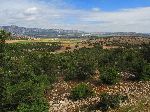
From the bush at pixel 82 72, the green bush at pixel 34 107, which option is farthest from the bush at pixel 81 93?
the green bush at pixel 34 107

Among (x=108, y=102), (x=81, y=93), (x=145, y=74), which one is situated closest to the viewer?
(x=108, y=102)

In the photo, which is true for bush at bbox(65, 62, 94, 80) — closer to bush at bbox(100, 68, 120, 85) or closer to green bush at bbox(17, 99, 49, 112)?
bush at bbox(100, 68, 120, 85)

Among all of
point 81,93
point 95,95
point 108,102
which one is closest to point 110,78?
point 95,95

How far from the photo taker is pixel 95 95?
47.6 m

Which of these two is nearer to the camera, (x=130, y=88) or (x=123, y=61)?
(x=130, y=88)

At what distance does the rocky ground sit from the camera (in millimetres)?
43469

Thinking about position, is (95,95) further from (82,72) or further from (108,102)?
(82,72)

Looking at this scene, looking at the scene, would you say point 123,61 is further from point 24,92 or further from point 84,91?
point 24,92

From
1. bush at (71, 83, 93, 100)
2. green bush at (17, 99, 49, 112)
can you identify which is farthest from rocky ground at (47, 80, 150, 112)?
green bush at (17, 99, 49, 112)

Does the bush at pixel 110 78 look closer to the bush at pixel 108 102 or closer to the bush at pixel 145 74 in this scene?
the bush at pixel 145 74

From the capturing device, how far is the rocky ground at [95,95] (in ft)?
143

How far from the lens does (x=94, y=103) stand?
44000 mm

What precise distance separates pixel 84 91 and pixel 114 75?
313 inches

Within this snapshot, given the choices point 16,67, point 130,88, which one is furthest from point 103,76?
point 16,67
